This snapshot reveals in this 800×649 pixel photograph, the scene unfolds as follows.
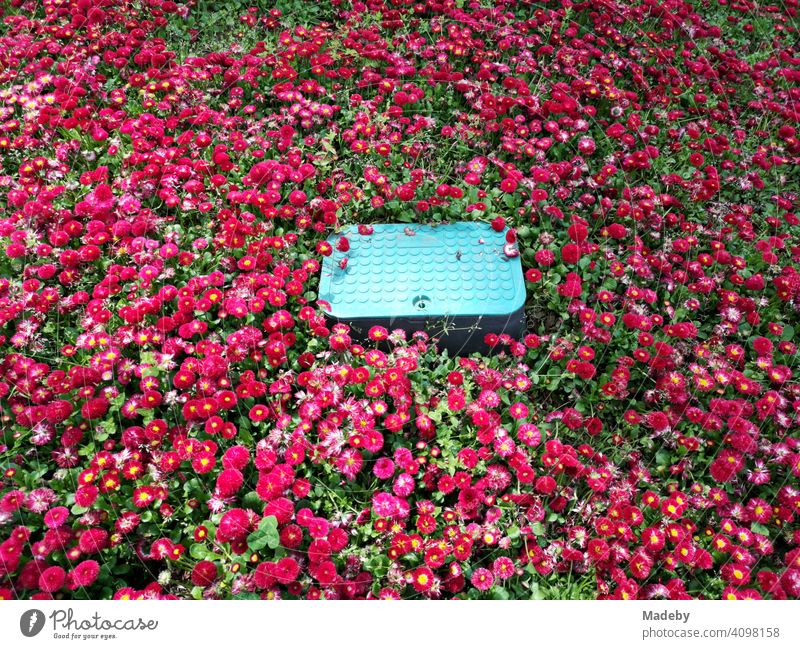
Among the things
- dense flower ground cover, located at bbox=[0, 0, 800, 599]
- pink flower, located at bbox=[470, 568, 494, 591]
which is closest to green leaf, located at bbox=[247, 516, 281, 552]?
dense flower ground cover, located at bbox=[0, 0, 800, 599]

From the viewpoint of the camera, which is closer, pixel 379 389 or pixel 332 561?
pixel 332 561

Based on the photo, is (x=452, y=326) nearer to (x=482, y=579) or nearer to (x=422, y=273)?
(x=422, y=273)

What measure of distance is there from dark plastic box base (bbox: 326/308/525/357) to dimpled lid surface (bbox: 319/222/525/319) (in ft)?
0.10

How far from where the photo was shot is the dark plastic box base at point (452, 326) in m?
2.28

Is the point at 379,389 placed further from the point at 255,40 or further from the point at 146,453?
the point at 255,40

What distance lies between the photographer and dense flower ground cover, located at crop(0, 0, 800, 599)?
181 centimetres

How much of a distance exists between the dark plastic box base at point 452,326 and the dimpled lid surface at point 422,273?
0.03 metres

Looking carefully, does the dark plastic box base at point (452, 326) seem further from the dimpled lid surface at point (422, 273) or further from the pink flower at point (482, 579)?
the pink flower at point (482, 579)

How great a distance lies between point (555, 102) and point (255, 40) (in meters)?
2.13

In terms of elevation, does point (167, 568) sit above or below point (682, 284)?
below

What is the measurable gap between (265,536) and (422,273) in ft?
4.13

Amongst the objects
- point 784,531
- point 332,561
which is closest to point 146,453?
point 332,561

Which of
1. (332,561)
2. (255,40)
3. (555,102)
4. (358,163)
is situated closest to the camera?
(332,561)

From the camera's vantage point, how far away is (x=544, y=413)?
7.50 feet
